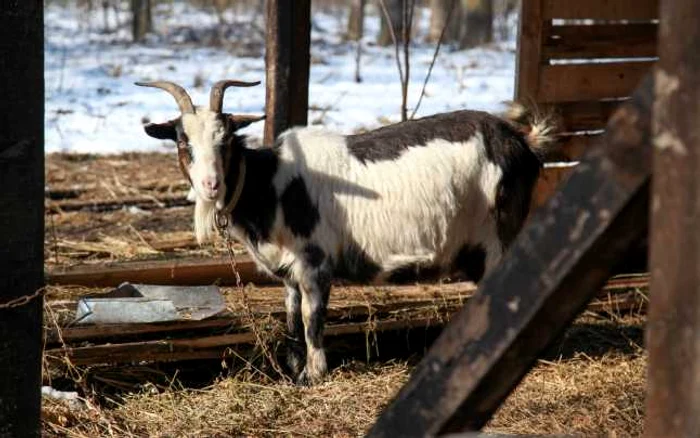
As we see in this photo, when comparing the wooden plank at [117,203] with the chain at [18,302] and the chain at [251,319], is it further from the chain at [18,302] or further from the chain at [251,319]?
the chain at [18,302]

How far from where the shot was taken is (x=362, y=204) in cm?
650

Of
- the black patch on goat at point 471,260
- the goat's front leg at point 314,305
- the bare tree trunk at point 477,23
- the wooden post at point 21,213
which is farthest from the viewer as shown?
the bare tree trunk at point 477,23

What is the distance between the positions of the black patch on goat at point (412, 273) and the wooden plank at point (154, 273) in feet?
3.22

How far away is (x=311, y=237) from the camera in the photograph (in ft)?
21.1

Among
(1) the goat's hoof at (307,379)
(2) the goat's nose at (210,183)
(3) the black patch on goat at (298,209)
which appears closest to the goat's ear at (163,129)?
(2) the goat's nose at (210,183)

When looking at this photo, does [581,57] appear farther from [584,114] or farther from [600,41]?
[584,114]

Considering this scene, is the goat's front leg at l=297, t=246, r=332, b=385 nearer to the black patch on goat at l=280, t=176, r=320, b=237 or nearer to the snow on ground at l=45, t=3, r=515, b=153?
the black patch on goat at l=280, t=176, r=320, b=237

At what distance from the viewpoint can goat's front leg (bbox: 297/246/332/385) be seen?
21.0 feet

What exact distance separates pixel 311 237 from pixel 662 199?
440 cm

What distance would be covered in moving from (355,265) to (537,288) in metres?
4.24

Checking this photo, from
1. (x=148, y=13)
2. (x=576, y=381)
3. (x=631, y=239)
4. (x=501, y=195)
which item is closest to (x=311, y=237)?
(x=501, y=195)

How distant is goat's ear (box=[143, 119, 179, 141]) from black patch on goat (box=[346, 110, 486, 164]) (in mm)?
1003

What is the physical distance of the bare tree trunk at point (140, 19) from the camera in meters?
21.7

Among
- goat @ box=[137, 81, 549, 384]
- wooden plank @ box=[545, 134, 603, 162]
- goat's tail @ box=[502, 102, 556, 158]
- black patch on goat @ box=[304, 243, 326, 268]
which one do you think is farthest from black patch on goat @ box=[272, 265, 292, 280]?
wooden plank @ box=[545, 134, 603, 162]
